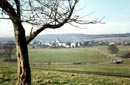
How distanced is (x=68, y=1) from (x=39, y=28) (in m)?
1.04

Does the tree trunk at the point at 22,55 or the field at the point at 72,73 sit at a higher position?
the tree trunk at the point at 22,55

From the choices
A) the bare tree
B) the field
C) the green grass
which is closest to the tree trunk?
the field

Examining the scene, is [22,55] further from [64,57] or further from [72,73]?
[64,57]

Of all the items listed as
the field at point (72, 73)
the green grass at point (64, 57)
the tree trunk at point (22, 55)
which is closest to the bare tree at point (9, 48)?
the field at point (72, 73)

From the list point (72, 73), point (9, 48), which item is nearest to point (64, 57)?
point (9, 48)

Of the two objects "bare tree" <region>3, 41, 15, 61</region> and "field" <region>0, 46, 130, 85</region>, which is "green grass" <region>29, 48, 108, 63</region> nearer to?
"field" <region>0, 46, 130, 85</region>

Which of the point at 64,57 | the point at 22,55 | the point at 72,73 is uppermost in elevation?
the point at 22,55

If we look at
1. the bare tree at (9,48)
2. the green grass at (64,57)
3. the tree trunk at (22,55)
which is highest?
the tree trunk at (22,55)

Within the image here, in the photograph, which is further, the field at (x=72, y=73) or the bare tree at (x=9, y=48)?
the bare tree at (x=9, y=48)

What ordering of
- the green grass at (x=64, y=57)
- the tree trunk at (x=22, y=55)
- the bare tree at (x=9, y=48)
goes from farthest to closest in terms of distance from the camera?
the green grass at (x=64, y=57) < the bare tree at (x=9, y=48) < the tree trunk at (x=22, y=55)

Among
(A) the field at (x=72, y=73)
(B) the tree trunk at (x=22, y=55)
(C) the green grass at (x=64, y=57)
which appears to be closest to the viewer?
(B) the tree trunk at (x=22, y=55)

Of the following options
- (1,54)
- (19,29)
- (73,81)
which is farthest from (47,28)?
(1,54)

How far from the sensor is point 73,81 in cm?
1483

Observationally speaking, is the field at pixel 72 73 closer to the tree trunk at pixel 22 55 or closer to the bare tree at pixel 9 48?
the bare tree at pixel 9 48
